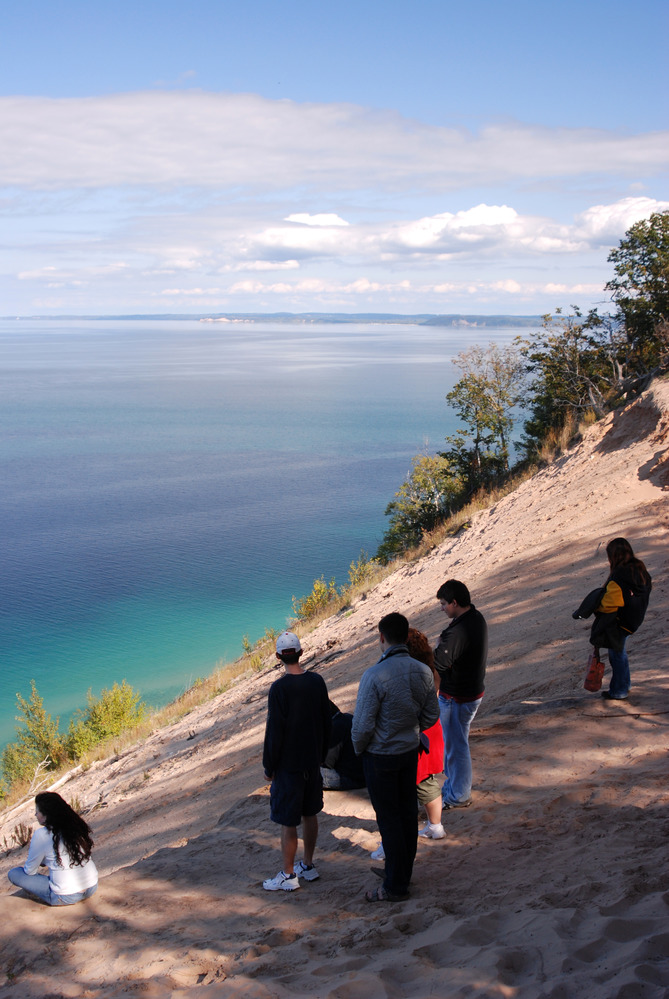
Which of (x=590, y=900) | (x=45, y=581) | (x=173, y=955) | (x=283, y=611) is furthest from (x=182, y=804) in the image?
(x=45, y=581)

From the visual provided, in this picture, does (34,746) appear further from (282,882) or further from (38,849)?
(282,882)

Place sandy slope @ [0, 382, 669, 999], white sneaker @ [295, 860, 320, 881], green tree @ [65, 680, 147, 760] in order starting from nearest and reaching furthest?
sandy slope @ [0, 382, 669, 999] → white sneaker @ [295, 860, 320, 881] → green tree @ [65, 680, 147, 760]

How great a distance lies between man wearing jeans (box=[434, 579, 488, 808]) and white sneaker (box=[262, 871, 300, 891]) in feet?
4.63

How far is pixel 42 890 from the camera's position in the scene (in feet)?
17.2

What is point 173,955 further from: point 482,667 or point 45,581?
point 45,581

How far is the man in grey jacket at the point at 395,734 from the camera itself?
4.48 m

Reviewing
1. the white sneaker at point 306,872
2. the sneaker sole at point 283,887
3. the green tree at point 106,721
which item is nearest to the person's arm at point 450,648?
the white sneaker at point 306,872

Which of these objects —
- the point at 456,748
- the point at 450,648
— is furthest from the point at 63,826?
the point at 450,648

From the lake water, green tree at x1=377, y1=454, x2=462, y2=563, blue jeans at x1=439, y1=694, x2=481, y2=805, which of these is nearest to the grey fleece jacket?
blue jeans at x1=439, y1=694, x2=481, y2=805

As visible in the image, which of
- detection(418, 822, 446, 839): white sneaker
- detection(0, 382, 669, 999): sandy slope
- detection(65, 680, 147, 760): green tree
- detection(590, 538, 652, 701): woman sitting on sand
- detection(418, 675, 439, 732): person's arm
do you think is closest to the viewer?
detection(0, 382, 669, 999): sandy slope

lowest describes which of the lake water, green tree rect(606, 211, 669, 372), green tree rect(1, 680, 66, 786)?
green tree rect(1, 680, 66, 786)

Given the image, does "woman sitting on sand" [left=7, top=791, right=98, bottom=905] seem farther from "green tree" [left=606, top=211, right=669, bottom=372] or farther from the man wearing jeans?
"green tree" [left=606, top=211, right=669, bottom=372]

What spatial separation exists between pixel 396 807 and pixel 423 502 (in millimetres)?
26310

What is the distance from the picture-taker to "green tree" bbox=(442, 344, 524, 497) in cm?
3120
